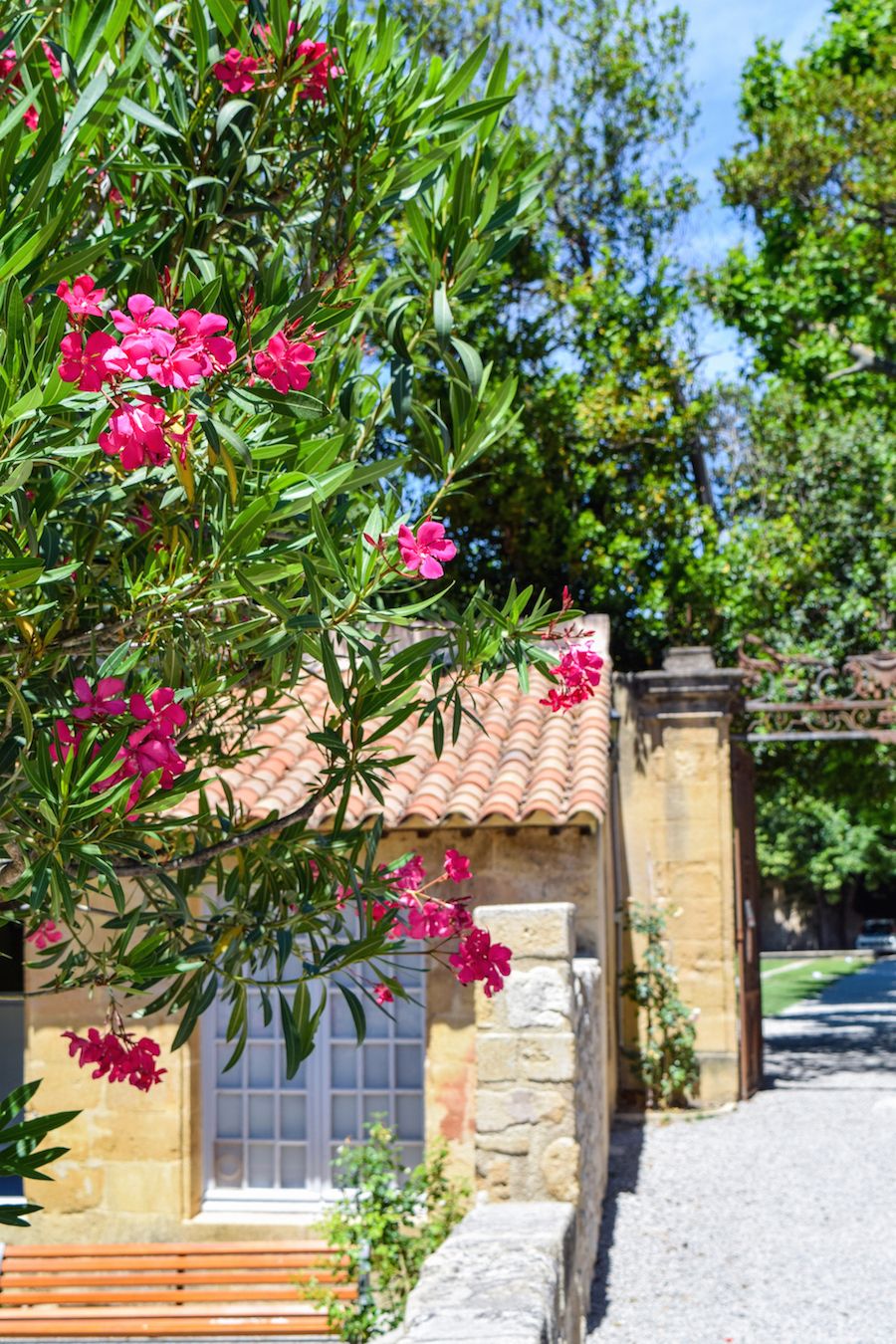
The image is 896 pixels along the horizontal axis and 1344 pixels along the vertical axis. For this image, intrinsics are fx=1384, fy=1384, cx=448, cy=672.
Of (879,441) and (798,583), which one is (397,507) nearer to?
(798,583)

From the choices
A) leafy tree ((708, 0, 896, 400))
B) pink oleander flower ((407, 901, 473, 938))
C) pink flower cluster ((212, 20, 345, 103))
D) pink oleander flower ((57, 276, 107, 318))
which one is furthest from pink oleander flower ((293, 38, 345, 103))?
leafy tree ((708, 0, 896, 400))

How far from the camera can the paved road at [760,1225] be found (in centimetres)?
689

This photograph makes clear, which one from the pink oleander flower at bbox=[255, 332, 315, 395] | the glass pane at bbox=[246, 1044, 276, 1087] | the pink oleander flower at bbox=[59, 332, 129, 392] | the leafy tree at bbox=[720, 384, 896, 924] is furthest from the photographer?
the leafy tree at bbox=[720, 384, 896, 924]

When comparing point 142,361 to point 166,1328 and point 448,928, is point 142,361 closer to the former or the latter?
point 448,928

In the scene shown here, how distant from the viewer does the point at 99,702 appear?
2.93 metres

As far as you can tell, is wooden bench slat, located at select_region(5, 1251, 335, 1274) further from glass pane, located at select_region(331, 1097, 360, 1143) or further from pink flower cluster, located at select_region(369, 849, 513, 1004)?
pink flower cluster, located at select_region(369, 849, 513, 1004)

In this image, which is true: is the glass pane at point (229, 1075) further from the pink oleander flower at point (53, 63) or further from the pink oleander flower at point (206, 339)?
the pink oleander flower at point (206, 339)

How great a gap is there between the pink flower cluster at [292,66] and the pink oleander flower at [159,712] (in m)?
1.65

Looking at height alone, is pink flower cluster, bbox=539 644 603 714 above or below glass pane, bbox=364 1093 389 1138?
above

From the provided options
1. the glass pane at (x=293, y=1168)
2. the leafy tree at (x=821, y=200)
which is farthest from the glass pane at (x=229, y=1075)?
the leafy tree at (x=821, y=200)

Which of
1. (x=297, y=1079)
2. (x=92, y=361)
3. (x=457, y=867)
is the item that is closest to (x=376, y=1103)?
(x=297, y=1079)

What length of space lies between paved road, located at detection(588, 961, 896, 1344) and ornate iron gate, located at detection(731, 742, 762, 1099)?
1.31 ft

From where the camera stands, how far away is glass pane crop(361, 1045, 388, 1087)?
31.2ft

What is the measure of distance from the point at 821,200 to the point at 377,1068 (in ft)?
37.4
